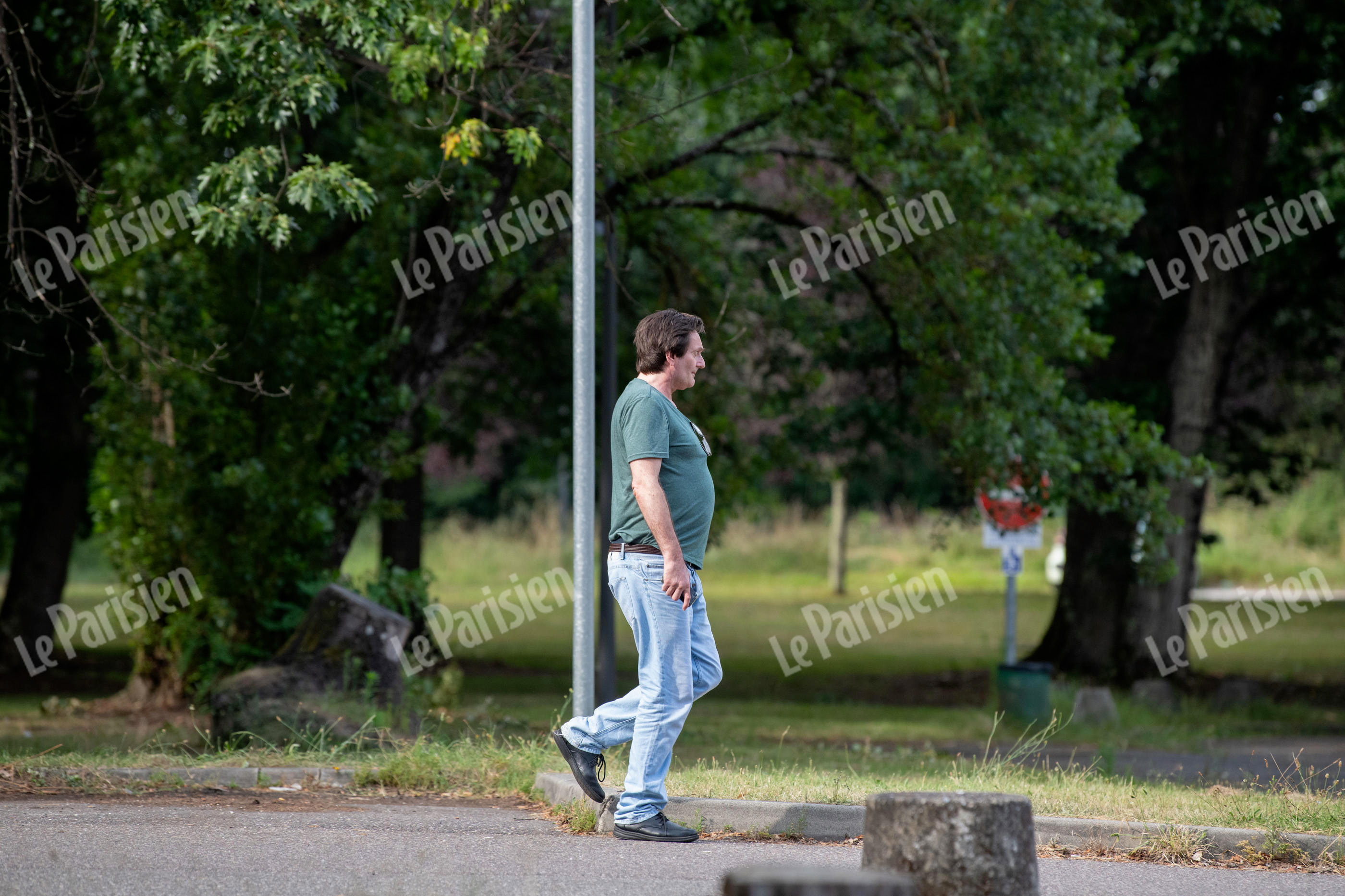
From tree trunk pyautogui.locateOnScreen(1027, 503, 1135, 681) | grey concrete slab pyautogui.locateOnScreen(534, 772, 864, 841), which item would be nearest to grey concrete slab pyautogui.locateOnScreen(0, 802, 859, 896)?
grey concrete slab pyautogui.locateOnScreen(534, 772, 864, 841)

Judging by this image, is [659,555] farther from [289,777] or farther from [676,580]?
[289,777]

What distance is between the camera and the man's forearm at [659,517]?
5312 millimetres

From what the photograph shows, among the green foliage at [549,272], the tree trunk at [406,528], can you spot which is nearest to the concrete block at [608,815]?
the green foliage at [549,272]

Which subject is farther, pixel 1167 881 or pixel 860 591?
pixel 860 591

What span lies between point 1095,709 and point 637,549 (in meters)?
9.49

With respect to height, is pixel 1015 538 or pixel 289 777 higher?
pixel 289 777

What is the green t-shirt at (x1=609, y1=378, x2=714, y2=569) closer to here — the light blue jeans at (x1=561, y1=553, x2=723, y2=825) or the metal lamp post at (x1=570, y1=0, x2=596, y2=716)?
the light blue jeans at (x1=561, y1=553, x2=723, y2=825)

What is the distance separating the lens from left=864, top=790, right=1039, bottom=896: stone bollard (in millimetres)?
3922

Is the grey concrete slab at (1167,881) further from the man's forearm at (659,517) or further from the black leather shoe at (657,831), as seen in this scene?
the man's forearm at (659,517)

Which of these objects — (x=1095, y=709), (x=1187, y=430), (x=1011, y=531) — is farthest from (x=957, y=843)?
(x=1187, y=430)

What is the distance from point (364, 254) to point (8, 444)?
26.6ft

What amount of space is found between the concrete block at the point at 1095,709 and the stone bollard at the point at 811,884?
36.2 feet

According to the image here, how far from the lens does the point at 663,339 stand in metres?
5.58

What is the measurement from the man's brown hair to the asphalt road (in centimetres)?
194
